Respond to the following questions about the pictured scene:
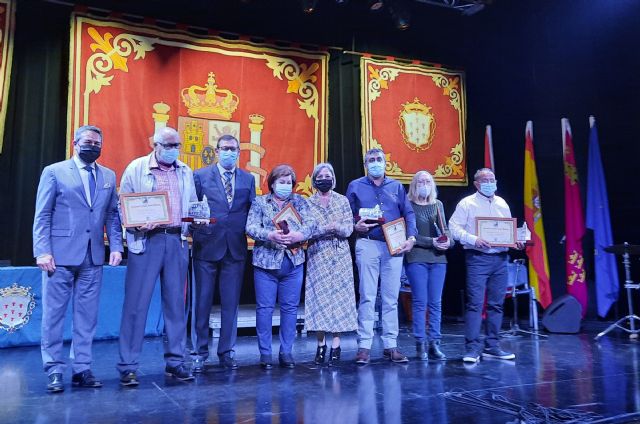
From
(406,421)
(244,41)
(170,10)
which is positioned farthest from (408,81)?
(406,421)

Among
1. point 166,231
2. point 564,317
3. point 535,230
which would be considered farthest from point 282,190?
point 535,230

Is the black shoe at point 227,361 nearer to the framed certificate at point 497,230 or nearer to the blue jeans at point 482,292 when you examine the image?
the blue jeans at point 482,292

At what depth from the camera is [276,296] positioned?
3.69 meters

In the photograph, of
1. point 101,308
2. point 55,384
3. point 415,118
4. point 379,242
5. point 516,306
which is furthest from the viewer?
point 415,118

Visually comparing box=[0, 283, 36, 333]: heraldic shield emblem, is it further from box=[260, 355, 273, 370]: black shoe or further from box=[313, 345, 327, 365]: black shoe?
box=[313, 345, 327, 365]: black shoe

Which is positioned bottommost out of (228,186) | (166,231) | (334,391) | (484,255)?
(334,391)

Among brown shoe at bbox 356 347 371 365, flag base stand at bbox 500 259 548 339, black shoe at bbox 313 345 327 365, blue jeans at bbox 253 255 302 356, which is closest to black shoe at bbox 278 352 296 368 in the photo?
blue jeans at bbox 253 255 302 356

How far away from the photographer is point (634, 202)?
614cm

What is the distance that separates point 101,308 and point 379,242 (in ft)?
8.85

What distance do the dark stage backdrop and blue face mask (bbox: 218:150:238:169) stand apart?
8.29 ft

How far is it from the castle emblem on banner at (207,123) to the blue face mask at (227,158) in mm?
2090

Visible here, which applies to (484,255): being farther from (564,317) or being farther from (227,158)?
(564,317)

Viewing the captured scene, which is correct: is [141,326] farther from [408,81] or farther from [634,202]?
[634,202]

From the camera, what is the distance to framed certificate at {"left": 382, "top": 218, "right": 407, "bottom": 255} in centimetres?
370
